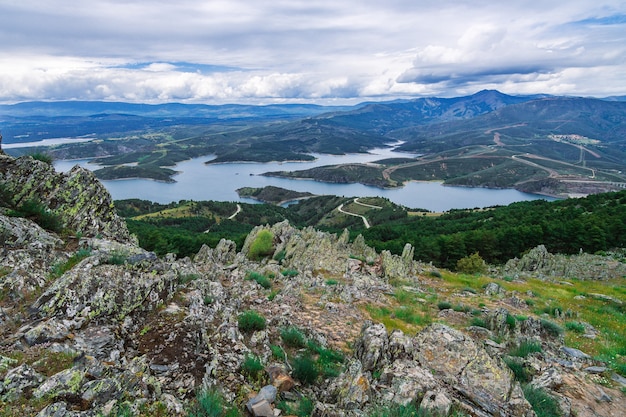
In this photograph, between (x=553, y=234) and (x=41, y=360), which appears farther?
(x=553, y=234)

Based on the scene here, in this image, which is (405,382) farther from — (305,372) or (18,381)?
(18,381)

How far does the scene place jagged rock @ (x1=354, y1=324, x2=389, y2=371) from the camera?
297 inches

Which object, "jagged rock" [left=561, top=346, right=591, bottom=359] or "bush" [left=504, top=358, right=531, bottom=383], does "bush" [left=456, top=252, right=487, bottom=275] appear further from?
"bush" [left=504, top=358, right=531, bottom=383]

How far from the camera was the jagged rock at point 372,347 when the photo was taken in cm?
754

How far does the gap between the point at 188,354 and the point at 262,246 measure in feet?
74.5

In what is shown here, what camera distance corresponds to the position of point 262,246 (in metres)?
29.1

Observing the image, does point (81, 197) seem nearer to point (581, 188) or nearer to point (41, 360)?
point (41, 360)

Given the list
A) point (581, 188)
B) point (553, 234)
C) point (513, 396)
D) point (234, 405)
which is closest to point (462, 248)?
point (553, 234)

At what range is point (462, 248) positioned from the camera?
39188 millimetres

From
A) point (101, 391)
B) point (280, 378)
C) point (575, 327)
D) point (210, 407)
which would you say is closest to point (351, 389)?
point (280, 378)

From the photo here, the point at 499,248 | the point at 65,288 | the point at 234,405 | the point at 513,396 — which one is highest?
the point at 65,288

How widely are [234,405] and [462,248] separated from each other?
125 feet

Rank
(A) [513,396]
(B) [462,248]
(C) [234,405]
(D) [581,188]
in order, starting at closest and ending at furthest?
Result: (C) [234,405] → (A) [513,396] → (B) [462,248] → (D) [581,188]

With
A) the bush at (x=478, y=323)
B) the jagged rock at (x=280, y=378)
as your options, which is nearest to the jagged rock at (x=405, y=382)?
the jagged rock at (x=280, y=378)
